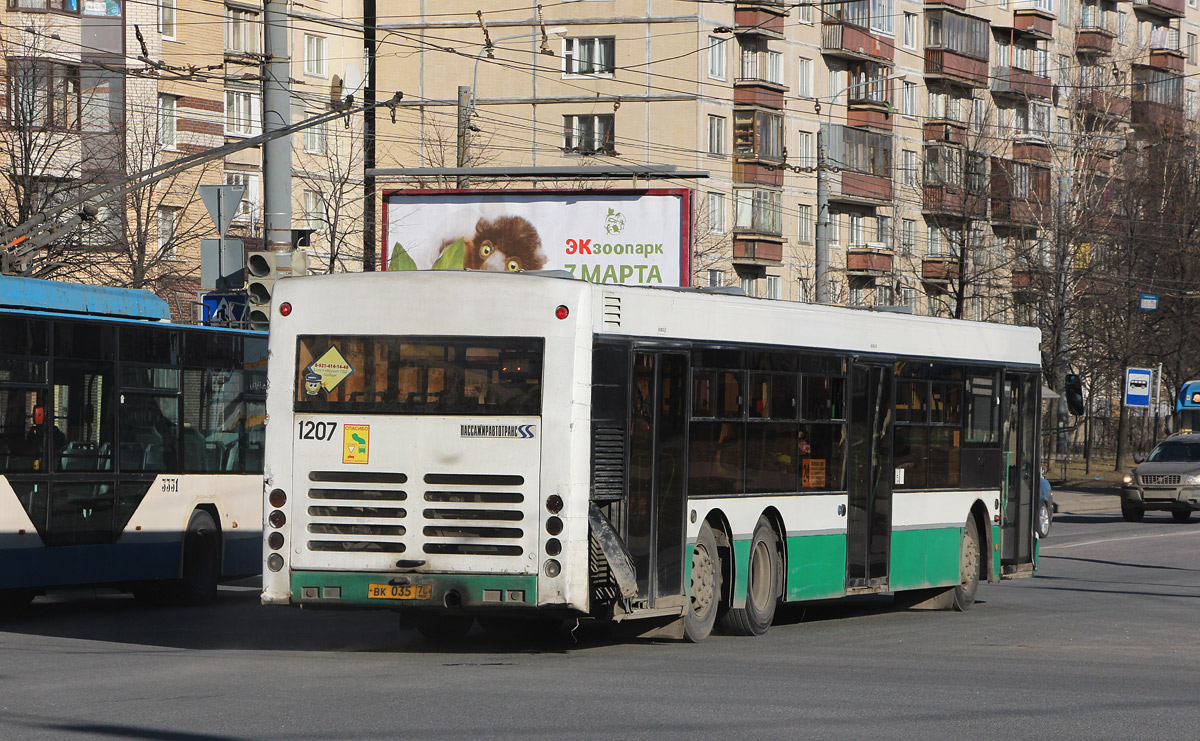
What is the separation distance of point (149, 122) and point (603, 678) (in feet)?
110

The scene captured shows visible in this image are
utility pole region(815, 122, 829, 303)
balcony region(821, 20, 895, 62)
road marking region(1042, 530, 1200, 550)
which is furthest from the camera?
balcony region(821, 20, 895, 62)

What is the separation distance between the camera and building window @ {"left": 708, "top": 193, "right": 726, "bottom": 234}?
60656 mm

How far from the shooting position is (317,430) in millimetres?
12977

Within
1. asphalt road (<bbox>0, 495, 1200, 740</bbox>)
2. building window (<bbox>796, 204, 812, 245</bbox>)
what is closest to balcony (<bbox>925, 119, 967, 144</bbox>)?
building window (<bbox>796, 204, 812, 245</bbox>)

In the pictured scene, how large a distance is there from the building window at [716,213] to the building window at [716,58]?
148 inches

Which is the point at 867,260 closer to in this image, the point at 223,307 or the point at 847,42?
the point at 847,42

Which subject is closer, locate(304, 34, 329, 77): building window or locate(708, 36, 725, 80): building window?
locate(708, 36, 725, 80): building window

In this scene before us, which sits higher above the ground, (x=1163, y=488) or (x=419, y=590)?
(x=419, y=590)

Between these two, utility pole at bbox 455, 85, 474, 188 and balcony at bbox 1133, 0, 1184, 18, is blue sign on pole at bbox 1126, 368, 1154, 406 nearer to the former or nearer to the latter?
utility pole at bbox 455, 85, 474, 188

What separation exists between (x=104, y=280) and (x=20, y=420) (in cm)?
2435

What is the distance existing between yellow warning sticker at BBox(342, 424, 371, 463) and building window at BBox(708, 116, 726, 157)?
158ft

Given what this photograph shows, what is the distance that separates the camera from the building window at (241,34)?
56469 mm

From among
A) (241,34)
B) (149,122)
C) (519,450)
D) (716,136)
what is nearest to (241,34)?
(241,34)

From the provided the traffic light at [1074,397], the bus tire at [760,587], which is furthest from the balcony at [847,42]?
the bus tire at [760,587]
